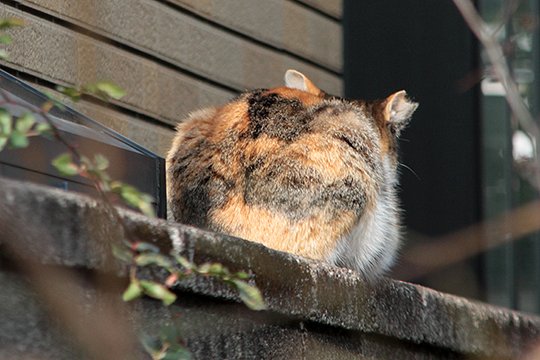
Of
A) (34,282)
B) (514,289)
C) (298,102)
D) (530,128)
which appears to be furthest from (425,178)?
(530,128)

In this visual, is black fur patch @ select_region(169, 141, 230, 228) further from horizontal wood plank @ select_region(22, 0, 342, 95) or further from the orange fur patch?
horizontal wood plank @ select_region(22, 0, 342, 95)

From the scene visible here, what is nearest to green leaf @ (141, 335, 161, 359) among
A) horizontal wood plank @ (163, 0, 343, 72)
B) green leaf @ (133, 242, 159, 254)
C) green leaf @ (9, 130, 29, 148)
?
green leaf @ (133, 242, 159, 254)

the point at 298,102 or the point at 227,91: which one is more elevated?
the point at 227,91

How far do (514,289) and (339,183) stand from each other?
10.8 ft

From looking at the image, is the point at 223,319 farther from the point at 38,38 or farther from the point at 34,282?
the point at 38,38

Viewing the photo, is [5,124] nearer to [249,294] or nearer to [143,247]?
[143,247]

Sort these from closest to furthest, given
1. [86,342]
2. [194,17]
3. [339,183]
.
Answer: [86,342]
[339,183]
[194,17]

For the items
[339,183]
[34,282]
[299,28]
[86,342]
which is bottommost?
[86,342]

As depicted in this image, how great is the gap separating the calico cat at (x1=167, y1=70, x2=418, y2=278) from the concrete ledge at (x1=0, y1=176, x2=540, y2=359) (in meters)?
0.29

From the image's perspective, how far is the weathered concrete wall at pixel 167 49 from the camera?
4.79m

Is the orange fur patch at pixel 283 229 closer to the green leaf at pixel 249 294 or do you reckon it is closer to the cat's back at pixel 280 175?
the cat's back at pixel 280 175

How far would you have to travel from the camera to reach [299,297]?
3023 millimetres

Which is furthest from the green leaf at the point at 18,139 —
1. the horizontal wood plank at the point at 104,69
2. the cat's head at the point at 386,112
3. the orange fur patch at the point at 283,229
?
the horizontal wood plank at the point at 104,69

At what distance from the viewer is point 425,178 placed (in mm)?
6891
